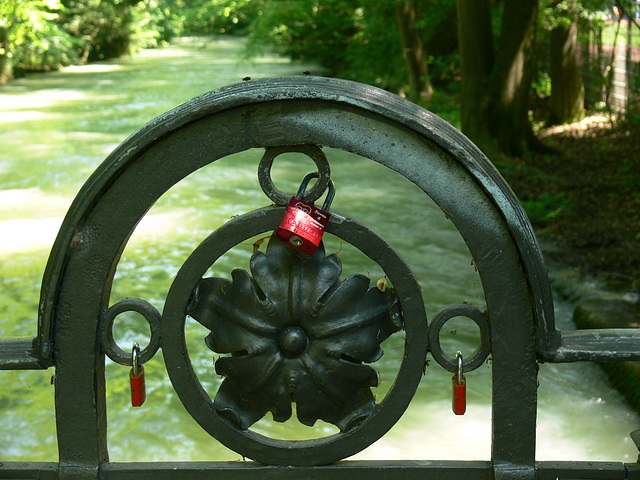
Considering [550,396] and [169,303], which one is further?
[550,396]

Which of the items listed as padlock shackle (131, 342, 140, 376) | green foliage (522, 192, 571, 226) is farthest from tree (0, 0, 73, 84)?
padlock shackle (131, 342, 140, 376)

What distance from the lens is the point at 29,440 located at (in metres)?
3.76

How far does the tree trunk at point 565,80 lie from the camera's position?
9.98 meters

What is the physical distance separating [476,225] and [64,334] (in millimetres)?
785

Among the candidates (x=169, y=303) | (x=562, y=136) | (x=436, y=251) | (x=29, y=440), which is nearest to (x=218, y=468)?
(x=169, y=303)

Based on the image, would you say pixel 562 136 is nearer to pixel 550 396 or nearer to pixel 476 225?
pixel 550 396

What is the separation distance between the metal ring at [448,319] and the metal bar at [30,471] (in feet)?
2.53

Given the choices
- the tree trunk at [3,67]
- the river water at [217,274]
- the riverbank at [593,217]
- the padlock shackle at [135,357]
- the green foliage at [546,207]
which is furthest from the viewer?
the tree trunk at [3,67]

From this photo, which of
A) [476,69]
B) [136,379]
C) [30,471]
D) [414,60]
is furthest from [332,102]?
[414,60]

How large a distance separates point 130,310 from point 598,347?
862 millimetres

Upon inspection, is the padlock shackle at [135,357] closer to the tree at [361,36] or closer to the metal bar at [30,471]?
the metal bar at [30,471]

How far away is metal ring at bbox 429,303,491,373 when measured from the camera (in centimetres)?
136

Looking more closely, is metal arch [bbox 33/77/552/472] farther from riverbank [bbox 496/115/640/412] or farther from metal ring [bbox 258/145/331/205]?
riverbank [bbox 496/115/640/412]

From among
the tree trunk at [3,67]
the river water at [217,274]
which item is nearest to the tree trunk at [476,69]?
the river water at [217,274]
